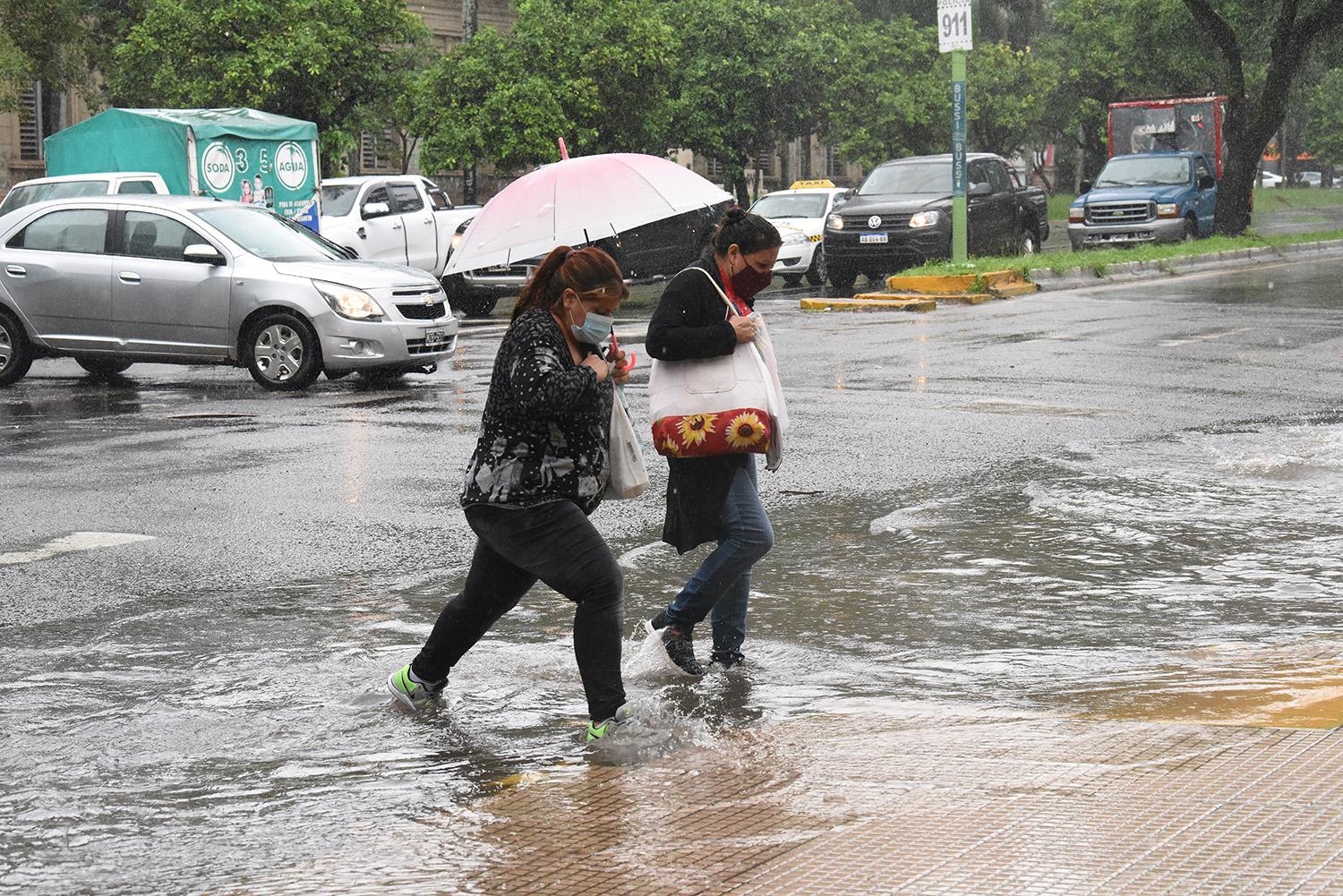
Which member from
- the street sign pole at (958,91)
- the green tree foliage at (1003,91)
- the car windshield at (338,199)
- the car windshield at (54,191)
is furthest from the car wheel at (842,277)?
the green tree foliage at (1003,91)

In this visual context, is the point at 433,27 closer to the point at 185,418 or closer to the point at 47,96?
the point at 47,96

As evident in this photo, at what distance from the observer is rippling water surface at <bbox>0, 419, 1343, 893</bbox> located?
4.82 m

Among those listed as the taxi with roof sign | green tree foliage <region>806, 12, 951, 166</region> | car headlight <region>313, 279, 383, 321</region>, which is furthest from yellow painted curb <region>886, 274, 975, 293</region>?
green tree foliage <region>806, 12, 951, 166</region>

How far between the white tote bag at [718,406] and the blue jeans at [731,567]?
8.6 inches

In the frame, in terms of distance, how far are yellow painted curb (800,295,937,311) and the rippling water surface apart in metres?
12.7

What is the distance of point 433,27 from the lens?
48438mm

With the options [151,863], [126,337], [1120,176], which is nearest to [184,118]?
[126,337]

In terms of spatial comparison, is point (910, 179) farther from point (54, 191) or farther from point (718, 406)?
point (718, 406)

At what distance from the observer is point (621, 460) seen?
5.66 meters

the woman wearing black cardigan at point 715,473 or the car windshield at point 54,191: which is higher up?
the car windshield at point 54,191

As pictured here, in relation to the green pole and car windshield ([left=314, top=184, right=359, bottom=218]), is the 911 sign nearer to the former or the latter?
the green pole

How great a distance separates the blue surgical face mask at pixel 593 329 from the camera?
5395mm

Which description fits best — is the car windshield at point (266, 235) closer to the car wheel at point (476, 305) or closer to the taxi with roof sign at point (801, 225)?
the car wheel at point (476, 305)

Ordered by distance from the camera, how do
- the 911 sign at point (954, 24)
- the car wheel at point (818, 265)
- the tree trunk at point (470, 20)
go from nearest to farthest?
the 911 sign at point (954, 24)
the car wheel at point (818, 265)
the tree trunk at point (470, 20)
